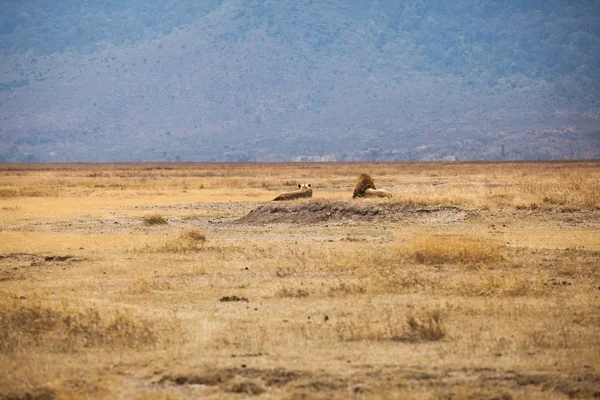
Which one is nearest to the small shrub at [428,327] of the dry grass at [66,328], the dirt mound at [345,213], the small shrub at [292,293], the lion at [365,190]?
the small shrub at [292,293]

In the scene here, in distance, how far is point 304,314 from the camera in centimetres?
1270

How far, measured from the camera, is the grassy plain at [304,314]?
377 inches

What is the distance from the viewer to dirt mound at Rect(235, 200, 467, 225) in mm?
27531

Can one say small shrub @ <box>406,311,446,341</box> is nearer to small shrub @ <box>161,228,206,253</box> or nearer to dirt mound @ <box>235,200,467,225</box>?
small shrub @ <box>161,228,206,253</box>

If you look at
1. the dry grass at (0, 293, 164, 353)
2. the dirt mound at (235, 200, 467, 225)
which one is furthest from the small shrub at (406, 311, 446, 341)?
the dirt mound at (235, 200, 467, 225)

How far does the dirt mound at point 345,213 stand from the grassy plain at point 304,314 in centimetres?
197

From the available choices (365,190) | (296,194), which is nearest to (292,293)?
(296,194)

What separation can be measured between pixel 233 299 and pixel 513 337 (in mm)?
4772

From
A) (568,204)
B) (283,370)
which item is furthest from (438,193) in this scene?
(283,370)

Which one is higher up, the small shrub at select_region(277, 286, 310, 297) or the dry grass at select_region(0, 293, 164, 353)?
the small shrub at select_region(277, 286, 310, 297)

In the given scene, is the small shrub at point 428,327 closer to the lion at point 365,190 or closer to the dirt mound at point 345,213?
the dirt mound at point 345,213

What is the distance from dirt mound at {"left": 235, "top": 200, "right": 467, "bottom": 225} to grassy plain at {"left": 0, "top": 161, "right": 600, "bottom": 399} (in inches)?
77.7

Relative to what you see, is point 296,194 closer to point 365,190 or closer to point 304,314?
point 365,190

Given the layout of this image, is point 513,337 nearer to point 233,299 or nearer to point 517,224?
point 233,299
